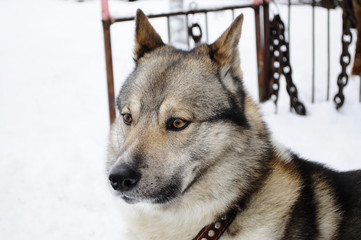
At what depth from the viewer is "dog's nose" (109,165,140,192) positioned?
226 cm

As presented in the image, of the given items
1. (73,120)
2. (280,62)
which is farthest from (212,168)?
(73,120)

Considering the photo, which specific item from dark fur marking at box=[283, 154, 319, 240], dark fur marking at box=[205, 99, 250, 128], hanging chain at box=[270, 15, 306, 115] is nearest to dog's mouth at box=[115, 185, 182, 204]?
dark fur marking at box=[205, 99, 250, 128]

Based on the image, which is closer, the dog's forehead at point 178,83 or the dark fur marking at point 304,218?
the dark fur marking at point 304,218

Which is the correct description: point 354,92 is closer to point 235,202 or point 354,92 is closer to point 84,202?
point 84,202

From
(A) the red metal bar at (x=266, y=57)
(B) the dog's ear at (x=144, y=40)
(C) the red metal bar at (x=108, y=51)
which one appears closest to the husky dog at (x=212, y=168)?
(B) the dog's ear at (x=144, y=40)

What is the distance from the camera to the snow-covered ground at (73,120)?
172 inches

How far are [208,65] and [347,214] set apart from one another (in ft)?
4.02

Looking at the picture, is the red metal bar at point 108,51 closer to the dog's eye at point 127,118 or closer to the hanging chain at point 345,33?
the dog's eye at point 127,118

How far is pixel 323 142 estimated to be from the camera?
17.1 feet

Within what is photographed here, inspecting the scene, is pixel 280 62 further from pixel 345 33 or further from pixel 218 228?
pixel 218 228

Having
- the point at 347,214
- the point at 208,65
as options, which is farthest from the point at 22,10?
the point at 347,214

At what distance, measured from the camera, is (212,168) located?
2.54 m

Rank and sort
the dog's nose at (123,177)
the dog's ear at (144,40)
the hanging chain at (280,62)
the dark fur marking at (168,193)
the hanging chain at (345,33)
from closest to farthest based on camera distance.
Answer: the dog's nose at (123,177), the dark fur marking at (168,193), the dog's ear at (144,40), the hanging chain at (345,33), the hanging chain at (280,62)

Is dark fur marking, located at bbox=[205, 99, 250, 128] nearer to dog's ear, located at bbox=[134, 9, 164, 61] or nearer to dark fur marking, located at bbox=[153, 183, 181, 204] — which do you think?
dark fur marking, located at bbox=[153, 183, 181, 204]
